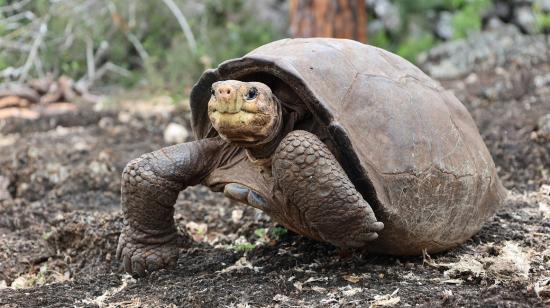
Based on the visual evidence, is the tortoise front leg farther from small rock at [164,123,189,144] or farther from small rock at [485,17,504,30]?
small rock at [485,17,504,30]

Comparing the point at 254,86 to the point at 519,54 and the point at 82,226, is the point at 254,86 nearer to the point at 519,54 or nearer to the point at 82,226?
the point at 82,226

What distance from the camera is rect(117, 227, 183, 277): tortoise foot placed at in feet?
9.11

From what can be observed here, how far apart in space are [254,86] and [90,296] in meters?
1.08

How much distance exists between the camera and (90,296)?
8.23ft

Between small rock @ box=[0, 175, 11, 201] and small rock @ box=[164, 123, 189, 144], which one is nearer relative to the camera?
small rock @ box=[0, 175, 11, 201]

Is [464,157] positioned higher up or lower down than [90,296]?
higher up

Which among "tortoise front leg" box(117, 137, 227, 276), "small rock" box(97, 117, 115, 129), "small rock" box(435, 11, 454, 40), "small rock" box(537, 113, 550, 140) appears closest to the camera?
"tortoise front leg" box(117, 137, 227, 276)

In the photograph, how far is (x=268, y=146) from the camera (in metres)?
2.55

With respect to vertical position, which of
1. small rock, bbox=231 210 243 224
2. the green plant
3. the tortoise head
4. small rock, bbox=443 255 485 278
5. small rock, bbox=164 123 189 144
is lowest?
small rock, bbox=443 255 485 278

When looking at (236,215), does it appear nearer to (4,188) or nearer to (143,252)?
(143,252)

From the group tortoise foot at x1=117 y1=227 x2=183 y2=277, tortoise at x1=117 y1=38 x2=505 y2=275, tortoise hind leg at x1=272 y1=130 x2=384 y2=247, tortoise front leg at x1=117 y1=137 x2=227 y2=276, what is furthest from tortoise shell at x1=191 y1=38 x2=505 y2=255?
tortoise foot at x1=117 y1=227 x2=183 y2=277

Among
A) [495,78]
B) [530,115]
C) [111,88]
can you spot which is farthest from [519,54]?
[111,88]

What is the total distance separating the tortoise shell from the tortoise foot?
57 cm

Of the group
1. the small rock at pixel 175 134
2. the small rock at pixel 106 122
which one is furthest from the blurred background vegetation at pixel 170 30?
the small rock at pixel 175 134
